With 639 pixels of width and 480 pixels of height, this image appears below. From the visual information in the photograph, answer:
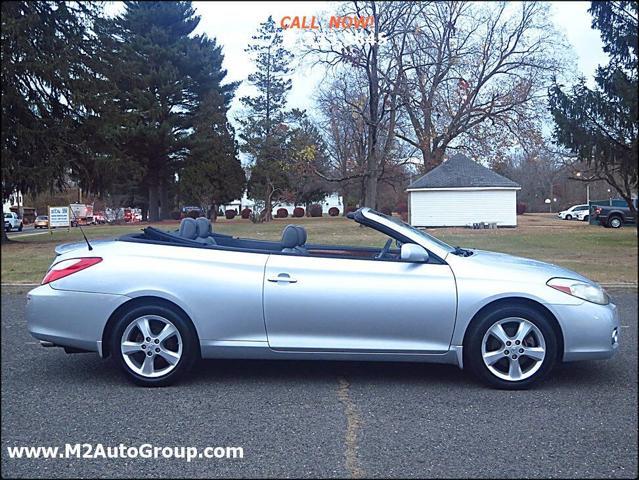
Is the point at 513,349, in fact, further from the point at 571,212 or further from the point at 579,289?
the point at 571,212

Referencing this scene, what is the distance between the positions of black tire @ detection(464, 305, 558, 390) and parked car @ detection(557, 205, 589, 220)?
130 centimetres

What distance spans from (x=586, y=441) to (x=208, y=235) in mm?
2664

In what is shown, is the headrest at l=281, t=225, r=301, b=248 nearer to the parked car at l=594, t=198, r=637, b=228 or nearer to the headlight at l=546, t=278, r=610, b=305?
the headlight at l=546, t=278, r=610, b=305

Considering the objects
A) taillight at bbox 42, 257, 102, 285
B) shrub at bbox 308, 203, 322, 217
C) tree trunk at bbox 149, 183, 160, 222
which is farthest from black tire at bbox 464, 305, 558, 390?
shrub at bbox 308, 203, 322, 217

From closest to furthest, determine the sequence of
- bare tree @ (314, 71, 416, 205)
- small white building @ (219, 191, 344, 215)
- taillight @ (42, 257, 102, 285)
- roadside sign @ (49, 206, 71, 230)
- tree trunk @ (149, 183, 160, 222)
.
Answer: roadside sign @ (49, 206, 71, 230) < taillight @ (42, 257, 102, 285) < tree trunk @ (149, 183, 160, 222) < small white building @ (219, 191, 344, 215) < bare tree @ (314, 71, 416, 205)

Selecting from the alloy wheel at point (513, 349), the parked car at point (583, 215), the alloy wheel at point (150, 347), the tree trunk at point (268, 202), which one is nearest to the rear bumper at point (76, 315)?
the alloy wheel at point (150, 347)

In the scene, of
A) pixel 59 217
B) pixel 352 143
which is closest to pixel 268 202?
pixel 352 143

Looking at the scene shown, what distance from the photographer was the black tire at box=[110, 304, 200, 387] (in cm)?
338

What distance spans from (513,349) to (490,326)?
19 centimetres

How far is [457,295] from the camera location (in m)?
3.38

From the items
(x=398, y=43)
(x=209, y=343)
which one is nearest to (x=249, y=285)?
(x=209, y=343)

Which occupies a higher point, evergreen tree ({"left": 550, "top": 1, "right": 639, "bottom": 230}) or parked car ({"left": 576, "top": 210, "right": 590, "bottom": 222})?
evergreen tree ({"left": 550, "top": 1, "right": 639, "bottom": 230})

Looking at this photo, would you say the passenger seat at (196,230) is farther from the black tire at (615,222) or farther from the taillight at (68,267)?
the black tire at (615,222)

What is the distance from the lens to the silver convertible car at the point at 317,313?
3361mm
